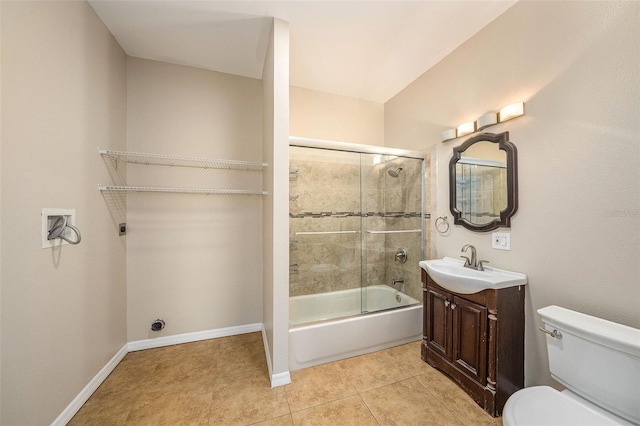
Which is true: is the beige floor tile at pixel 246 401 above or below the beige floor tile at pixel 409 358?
above

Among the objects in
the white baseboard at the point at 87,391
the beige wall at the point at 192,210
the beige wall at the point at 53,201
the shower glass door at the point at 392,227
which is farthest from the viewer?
the shower glass door at the point at 392,227

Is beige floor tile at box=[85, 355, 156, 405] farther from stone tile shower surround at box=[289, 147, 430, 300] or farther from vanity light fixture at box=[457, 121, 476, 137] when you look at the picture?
vanity light fixture at box=[457, 121, 476, 137]

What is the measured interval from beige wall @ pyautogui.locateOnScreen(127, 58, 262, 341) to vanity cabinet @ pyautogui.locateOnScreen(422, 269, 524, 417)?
1.87 m

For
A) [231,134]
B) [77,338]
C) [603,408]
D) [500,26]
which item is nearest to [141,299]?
[77,338]

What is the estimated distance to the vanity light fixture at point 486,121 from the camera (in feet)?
5.13

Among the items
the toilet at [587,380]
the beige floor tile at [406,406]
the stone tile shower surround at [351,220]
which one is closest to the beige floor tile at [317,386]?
the beige floor tile at [406,406]

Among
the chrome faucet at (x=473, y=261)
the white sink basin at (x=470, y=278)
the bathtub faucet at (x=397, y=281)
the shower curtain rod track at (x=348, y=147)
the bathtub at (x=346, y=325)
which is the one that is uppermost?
the shower curtain rod track at (x=348, y=147)

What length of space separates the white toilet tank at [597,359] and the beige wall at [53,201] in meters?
2.66

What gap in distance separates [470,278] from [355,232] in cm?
117

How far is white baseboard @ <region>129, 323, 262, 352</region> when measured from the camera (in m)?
2.12

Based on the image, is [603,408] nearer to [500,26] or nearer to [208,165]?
[500,26]

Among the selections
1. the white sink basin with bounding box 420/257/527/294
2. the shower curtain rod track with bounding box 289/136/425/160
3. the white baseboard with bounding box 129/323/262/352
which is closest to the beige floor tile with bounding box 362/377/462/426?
the white sink basin with bounding box 420/257/527/294

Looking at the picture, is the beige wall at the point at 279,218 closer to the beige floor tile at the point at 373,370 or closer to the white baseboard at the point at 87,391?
the beige floor tile at the point at 373,370

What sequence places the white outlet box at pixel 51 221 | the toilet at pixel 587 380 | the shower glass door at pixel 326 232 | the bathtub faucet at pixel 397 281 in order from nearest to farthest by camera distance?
the toilet at pixel 587 380 < the white outlet box at pixel 51 221 < the shower glass door at pixel 326 232 < the bathtub faucet at pixel 397 281
